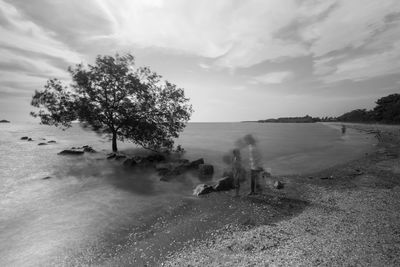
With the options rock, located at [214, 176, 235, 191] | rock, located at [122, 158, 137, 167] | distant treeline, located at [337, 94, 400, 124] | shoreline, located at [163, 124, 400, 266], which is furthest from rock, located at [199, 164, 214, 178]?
distant treeline, located at [337, 94, 400, 124]

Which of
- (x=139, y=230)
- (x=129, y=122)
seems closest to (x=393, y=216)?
(x=139, y=230)

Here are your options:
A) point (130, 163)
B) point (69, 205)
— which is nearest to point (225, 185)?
point (69, 205)

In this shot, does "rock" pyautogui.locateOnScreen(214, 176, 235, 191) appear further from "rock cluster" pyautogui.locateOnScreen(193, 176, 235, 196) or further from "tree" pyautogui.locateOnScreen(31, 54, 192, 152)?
"tree" pyautogui.locateOnScreen(31, 54, 192, 152)

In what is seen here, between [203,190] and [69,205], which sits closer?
[69,205]

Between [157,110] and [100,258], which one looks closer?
[100,258]

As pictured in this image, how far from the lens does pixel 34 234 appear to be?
10.9 meters

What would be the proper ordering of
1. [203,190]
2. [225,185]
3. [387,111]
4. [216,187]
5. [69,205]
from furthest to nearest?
[387,111] → [225,185] → [216,187] → [203,190] → [69,205]

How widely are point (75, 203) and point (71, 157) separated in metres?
Answer: 20.7

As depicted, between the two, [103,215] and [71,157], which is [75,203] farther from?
[71,157]

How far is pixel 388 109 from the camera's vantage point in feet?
327

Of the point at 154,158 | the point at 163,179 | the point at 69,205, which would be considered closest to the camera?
the point at 69,205

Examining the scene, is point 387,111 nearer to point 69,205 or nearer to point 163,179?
point 163,179

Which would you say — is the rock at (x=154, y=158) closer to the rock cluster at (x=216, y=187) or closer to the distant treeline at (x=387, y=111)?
the rock cluster at (x=216, y=187)

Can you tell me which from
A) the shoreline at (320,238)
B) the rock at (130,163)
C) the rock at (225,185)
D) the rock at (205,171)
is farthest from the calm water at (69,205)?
the shoreline at (320,238)
